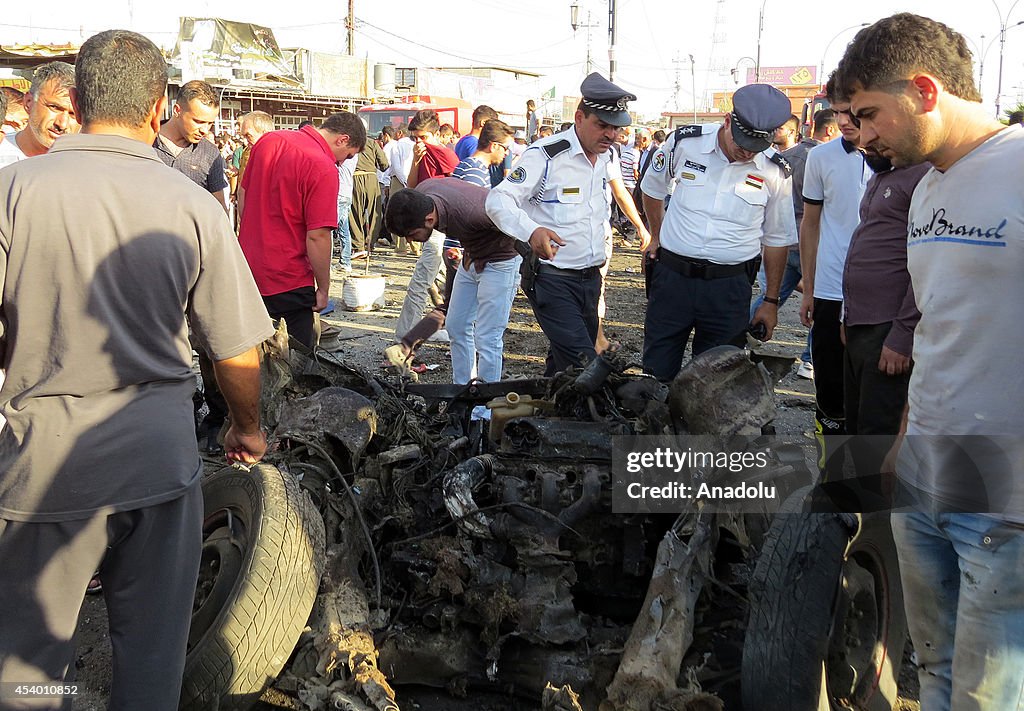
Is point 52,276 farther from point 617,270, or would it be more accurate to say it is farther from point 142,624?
point 617,270

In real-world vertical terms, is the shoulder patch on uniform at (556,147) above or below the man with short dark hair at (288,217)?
above

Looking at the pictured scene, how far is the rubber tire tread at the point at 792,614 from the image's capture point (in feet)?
8.27

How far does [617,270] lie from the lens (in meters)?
13.2

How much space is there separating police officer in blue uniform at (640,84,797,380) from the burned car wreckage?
110 centimetres

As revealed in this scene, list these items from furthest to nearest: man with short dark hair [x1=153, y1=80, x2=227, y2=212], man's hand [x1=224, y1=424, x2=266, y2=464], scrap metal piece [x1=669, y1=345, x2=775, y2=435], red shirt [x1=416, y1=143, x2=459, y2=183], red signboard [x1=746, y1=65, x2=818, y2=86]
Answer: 1. red signboard [x1=746, y1=65, x2=818, y2=86]
2. red shirt [x1=416, y1=143, x2=459, y2=183]
3. man with short dark hair [x1=153, y1=80, x2=227, y2=212]
4. scrap metal piece [x1=669, y1=345, x2=775, y2=435]
5. man's hand [x1=224, y1=424, x2=266, y2=464]

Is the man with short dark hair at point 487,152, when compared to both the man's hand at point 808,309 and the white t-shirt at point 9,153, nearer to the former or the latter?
the man's hand at point 808,309

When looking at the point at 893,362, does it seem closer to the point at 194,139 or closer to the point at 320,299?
the point at 320,299

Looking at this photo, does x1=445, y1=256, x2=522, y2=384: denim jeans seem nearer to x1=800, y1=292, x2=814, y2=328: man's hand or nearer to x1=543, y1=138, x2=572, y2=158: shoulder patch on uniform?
x1=543, y1=138, x2=572, y2=158: shoulder patch on uniform

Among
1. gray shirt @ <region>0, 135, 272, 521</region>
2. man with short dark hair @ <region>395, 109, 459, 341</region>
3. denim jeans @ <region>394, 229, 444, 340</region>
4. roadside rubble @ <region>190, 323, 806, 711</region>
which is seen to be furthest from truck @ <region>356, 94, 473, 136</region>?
gray shirt @ <region>0, 135, 272, 521</region>

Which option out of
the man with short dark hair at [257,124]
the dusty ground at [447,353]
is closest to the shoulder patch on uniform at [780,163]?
the dusty ground at [447,353]

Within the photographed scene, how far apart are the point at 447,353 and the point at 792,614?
228 inches

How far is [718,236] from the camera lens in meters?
4.67

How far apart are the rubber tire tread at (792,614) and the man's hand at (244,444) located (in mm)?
1679

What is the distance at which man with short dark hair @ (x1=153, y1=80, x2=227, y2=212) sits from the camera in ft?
17.0
